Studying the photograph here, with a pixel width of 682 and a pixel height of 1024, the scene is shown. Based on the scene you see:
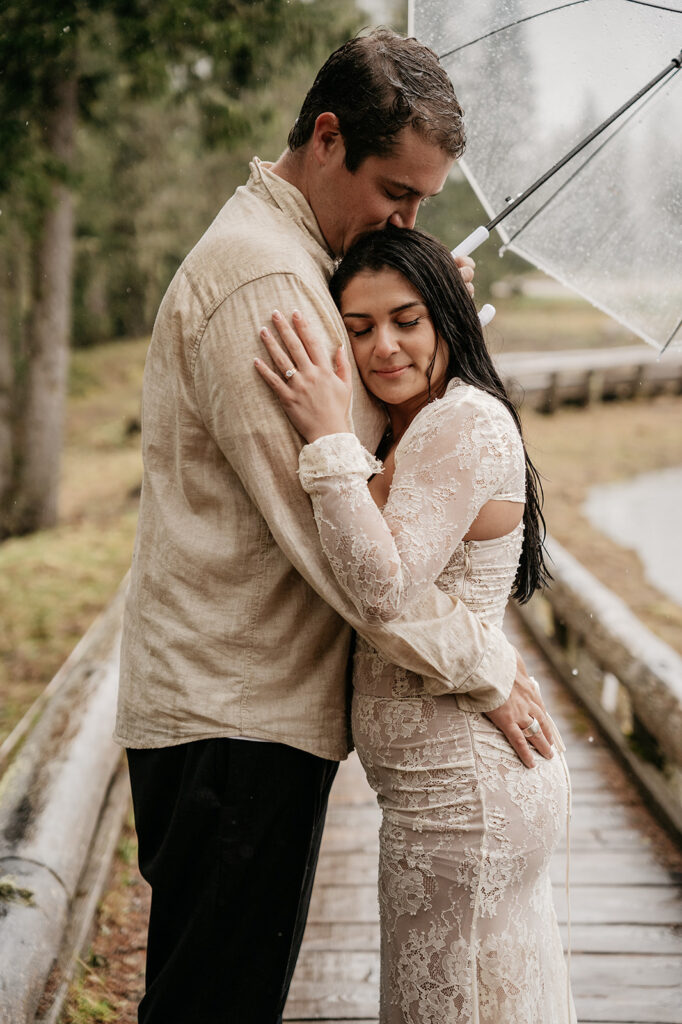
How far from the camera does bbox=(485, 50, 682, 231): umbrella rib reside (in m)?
2.35

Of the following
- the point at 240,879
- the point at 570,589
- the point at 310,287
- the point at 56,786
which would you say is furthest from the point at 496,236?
the point at 570,589

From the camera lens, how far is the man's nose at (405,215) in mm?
1836

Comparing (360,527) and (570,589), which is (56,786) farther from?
(570,589)

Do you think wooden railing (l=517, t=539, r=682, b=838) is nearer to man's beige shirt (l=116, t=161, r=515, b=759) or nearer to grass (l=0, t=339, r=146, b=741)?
man's beige shirt (l=116, t=161, r=515, b=759)


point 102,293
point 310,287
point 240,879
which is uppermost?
point 310,287

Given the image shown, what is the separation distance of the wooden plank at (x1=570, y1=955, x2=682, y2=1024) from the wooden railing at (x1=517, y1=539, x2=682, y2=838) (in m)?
0.81

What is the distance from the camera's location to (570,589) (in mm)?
5047

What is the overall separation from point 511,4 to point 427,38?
0.22 metres

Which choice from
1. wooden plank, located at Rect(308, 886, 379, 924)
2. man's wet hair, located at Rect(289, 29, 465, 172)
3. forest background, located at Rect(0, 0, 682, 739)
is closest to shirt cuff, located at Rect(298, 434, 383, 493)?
man's wet hair, located at Rect(289, 29, 465, 172)

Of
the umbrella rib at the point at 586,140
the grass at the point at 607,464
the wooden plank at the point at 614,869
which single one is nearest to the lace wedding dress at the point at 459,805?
the umbrella rib at the point at 586,140

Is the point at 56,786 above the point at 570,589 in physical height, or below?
above

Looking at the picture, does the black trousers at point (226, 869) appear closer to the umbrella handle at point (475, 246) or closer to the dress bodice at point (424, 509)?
the dress bodice at point (424, 509)

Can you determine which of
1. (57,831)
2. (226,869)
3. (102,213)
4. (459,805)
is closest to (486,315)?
(459,805)

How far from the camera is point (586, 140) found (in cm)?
242
